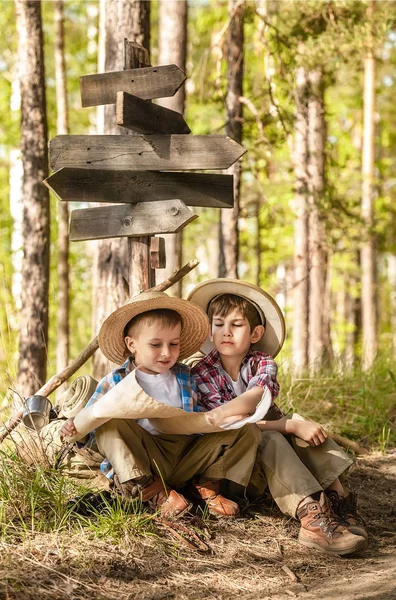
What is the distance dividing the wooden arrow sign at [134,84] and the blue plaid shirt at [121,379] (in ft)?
5.55

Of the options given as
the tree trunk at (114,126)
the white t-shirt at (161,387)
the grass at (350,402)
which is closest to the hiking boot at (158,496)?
the white t-shirt at (161,387)

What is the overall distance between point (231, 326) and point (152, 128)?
1353 mm

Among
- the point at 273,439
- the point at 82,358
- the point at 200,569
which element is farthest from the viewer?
the point at 82,358

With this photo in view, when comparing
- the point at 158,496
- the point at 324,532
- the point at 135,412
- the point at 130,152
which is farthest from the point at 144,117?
the point at 324,532

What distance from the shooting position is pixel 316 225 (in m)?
12.6

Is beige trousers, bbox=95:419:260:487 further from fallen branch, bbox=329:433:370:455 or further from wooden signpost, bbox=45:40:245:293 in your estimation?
fallen branch, bbox=329:433:370:455

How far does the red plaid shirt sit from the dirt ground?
70 cm

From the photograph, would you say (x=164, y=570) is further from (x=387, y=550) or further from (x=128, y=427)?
(x=387, y=550)

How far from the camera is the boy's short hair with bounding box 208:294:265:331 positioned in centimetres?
438

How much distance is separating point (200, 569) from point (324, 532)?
28.6 inches

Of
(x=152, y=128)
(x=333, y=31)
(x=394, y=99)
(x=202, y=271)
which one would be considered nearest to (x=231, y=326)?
(x=152, y=128)

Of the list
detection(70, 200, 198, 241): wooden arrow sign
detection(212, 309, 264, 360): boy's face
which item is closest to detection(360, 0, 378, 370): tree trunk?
detection(70, 200, 198, 241): wooden arrow sign

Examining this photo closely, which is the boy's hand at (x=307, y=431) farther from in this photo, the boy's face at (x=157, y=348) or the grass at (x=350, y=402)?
the grass at (x=350, y=402)

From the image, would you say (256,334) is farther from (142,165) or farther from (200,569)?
(200,569)
